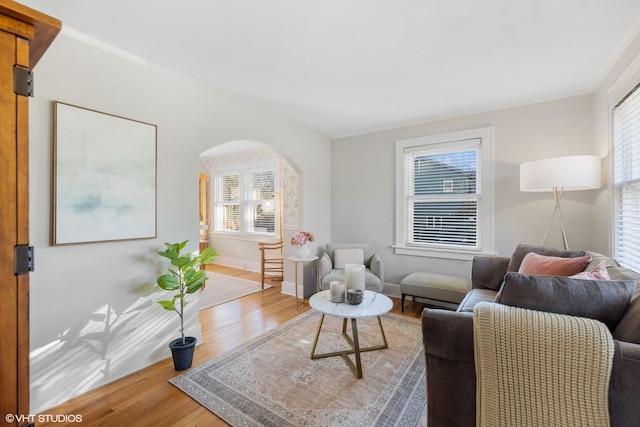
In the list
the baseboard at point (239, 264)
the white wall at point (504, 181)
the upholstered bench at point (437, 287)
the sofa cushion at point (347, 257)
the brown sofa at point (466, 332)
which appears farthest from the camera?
the baseboard at point (239, 264)

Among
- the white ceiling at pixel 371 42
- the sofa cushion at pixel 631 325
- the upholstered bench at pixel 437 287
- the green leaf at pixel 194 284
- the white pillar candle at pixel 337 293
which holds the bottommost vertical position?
the upholstered bench at pixel 437 287

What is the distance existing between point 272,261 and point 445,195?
9.56ft

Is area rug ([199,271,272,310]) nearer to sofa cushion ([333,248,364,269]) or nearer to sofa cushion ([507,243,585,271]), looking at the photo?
sofa cushion ([333,248,364,269])

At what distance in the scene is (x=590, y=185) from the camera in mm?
2279

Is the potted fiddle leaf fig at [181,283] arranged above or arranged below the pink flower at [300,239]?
below

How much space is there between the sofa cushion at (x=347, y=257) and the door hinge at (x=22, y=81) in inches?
130

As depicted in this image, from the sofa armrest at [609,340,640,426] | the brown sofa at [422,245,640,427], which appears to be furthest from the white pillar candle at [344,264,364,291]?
the sofa armrest at [609,340,640,426]

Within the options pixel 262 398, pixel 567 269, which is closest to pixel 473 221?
pixel 567 269

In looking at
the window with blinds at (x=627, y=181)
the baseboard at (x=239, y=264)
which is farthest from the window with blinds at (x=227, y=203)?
the window with blinds at (x=627, y=181)

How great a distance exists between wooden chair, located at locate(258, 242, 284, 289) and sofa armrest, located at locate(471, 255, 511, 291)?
113 inches

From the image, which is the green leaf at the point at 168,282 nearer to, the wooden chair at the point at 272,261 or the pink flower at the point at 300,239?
the pink flower at the point at 300,239

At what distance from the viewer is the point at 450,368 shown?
3.91 ft

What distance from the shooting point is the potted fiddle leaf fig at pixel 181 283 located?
2146 mm

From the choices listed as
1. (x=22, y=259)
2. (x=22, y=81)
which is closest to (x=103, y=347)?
(x=22, y=259)
